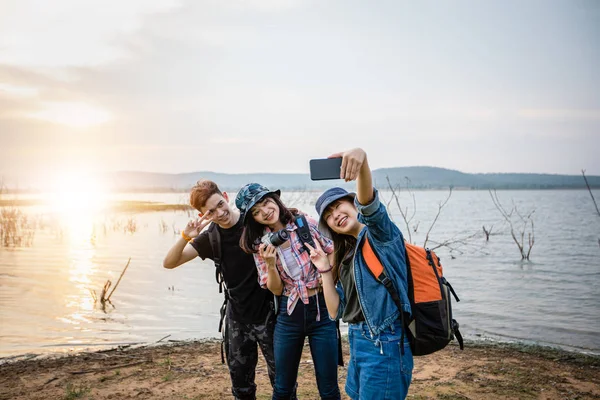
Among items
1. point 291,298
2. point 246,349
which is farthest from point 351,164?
point 246,349

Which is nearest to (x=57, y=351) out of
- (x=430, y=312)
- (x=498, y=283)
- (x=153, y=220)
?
(x=430, y=312)

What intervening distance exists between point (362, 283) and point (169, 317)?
7743mm

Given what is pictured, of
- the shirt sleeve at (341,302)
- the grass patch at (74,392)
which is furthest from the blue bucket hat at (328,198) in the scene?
the grass patch at (74,392)

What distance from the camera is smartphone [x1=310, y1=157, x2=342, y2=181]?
2334mm

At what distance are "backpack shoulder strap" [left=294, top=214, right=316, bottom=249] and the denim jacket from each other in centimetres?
54

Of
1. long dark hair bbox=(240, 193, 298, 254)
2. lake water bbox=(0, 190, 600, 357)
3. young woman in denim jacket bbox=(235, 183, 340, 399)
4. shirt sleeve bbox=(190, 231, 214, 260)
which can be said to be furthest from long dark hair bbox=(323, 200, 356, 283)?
lake water bbox=(0, 190, 600, 357)

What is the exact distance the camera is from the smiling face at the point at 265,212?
3150mm

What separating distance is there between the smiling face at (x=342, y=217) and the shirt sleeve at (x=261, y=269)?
74 centimetres

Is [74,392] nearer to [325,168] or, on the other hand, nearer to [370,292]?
[370,292]

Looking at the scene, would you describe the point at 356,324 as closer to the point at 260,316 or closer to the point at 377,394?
the point at 377,394

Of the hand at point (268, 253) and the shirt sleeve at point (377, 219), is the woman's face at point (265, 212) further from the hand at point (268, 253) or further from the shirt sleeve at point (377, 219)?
the shirt sleeve at point (377, 219)

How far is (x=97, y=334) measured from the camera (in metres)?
8.16

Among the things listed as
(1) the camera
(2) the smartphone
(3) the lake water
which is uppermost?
(2) the smartphone

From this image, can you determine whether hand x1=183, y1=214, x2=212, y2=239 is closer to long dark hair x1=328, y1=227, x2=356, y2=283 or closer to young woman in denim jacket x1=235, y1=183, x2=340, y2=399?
young woman in denim jacket x1=235, y1=183, x2=340, y2=399
